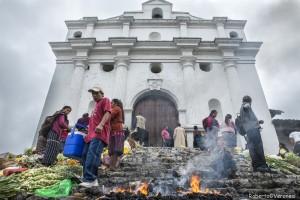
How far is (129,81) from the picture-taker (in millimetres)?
15430

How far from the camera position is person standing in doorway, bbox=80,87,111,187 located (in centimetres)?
438

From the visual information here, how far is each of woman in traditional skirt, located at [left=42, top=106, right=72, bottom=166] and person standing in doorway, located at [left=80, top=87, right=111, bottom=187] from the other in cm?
190

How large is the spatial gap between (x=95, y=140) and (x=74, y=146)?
52cm

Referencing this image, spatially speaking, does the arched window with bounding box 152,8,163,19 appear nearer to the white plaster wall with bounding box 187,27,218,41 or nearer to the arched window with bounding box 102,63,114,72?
the white plaster wall with bounding box 187,27,218,41

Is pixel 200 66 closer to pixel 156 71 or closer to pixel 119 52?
pixel 156 71

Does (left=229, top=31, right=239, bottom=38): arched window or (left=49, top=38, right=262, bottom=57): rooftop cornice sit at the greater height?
(left=229, top=31, right=239, bottom=38): arched window

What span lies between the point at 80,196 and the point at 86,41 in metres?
13.9

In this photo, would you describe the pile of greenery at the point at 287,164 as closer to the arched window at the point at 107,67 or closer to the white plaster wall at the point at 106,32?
the arched window at the point at 107,67

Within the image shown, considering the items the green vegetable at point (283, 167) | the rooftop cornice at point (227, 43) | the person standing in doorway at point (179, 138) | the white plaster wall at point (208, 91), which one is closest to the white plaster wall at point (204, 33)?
the rooftop cornice at point (227, 43)

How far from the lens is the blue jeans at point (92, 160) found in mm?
4371

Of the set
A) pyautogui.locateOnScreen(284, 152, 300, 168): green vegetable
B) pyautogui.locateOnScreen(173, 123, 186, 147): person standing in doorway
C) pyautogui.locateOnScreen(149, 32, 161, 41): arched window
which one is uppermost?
pyautogui.locateOnScreen(149, 32, 161, 41): arched window

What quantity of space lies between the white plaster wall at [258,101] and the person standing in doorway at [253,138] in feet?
26.6

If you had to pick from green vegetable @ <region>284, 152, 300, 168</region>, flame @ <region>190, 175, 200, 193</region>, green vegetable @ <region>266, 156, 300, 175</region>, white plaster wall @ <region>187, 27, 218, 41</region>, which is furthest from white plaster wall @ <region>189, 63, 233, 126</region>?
flame @ <region>190, 175, 200, 193</region>

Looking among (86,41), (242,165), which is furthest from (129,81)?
(242,165)
